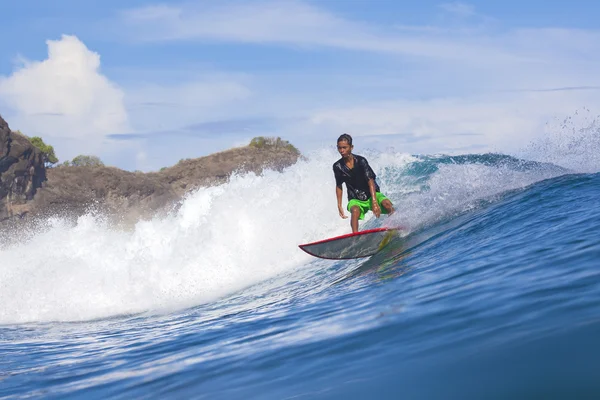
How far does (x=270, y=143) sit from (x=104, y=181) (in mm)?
13533

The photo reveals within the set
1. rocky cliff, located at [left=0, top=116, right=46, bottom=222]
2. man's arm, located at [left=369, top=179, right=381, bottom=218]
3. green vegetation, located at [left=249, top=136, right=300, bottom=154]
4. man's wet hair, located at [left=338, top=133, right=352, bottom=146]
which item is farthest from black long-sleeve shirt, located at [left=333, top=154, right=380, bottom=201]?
green vegetation, located at [left=249, top=136, right=300, bottom=154]

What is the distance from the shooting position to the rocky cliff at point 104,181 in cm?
3709

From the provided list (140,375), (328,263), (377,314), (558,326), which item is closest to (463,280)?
(377,314)

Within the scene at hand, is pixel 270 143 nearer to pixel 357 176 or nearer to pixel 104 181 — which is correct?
pixel 104 181

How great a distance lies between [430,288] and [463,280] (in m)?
0.27

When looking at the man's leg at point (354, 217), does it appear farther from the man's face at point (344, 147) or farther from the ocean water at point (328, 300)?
the man's face at point (344, 147)

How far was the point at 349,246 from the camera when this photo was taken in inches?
373

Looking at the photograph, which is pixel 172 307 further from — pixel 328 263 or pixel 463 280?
pixel 463 280

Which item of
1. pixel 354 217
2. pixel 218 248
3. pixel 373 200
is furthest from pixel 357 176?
pixel 218 248

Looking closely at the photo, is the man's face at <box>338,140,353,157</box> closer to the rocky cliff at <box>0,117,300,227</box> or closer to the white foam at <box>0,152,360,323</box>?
the white foam at <box>0,152,360,323</box>

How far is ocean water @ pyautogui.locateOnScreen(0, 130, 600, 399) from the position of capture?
11.4 feet

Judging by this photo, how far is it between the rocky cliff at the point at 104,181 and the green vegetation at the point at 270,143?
0.31 feet

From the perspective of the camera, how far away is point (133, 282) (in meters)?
12.5

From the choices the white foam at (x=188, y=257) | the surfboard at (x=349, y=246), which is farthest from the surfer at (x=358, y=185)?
the white foam at (x=188, y=257)
